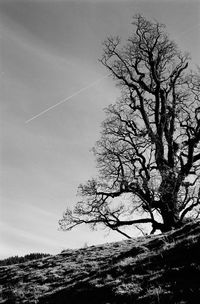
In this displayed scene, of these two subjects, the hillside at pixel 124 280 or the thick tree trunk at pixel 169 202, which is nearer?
the hillside at pixel 124 280

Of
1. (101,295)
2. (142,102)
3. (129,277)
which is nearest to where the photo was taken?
(101,295)

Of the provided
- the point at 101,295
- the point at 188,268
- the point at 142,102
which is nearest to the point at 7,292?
the point at 101,295

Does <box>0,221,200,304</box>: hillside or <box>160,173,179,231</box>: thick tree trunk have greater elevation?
<box>160,173,179,231</box>: thick tree trunk

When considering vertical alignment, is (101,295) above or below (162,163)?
below

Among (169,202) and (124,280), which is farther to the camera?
(169,202)

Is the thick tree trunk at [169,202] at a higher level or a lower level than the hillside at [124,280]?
higher

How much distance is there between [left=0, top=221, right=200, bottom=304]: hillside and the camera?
22.6ft

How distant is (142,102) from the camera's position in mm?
24172

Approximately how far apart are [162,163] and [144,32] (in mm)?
11631

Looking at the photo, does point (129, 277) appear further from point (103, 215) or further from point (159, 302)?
point (103, 215)

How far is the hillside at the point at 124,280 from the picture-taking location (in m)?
6.89

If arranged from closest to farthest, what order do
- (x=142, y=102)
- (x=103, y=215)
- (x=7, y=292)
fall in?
(x=7, y=292) → (x=103, y=215) → (x=142, y=102)

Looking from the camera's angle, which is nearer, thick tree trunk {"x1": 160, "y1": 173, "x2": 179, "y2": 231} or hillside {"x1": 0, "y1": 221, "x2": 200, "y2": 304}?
hillside {"x1": 0, "y1": 221, "x2": 200, "y2": 304}

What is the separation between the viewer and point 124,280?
8.34 m
